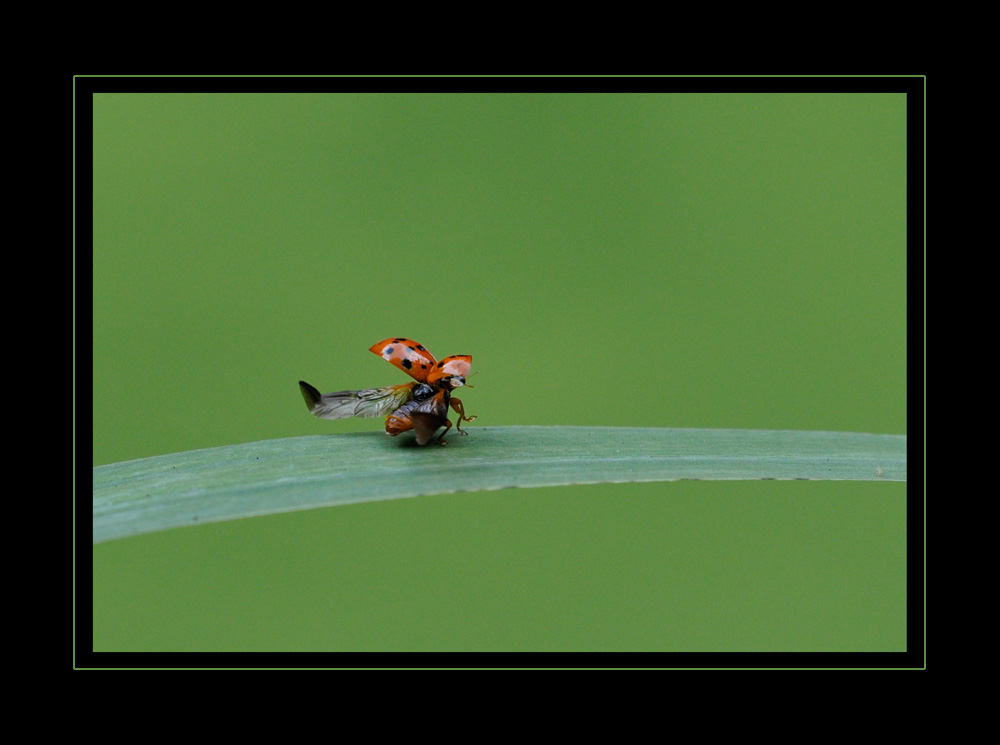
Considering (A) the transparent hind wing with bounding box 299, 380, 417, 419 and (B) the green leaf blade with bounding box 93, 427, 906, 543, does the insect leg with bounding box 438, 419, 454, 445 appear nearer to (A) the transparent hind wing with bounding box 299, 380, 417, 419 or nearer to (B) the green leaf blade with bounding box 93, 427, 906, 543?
(B) the green leaf blade with bounding box 93, 427, 906, 543

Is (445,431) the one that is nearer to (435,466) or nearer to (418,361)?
(418,361)

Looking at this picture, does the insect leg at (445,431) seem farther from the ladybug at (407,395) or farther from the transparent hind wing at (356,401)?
the transparent hind wing at (356,401)

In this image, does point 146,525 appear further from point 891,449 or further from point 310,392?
point 891,449

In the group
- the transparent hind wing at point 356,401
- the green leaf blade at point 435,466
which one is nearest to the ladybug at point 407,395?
the transparent hind wing at point 356,401

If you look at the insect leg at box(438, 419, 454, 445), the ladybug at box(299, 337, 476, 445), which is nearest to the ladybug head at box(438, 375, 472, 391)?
the ladybug at box(299, 337, 476, 445)

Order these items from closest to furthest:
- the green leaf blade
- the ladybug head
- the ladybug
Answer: the green leaf blade, the ladybug, the ladybug head

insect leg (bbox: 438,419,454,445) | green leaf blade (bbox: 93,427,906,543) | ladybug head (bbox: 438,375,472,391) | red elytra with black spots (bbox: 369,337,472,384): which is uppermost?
red elytra with black spots (bbox: 369,337,472,384)
